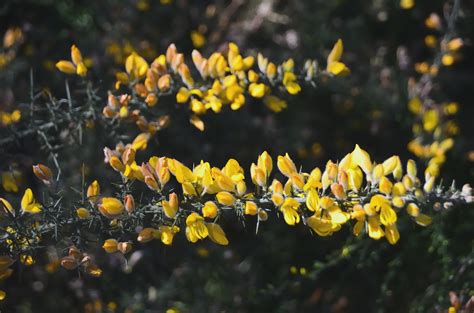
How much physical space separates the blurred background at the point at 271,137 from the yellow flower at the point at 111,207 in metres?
0.48

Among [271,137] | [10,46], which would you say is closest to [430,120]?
[271,137]

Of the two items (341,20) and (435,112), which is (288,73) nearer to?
(435,112)

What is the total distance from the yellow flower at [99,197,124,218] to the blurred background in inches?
18.7

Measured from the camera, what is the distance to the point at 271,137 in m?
2.46

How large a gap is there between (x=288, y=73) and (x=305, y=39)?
0.94m

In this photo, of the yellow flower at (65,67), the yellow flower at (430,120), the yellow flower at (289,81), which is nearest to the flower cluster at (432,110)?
the yellow flower at (430,120)

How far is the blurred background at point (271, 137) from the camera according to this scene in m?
1.95

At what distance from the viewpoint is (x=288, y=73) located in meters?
1.67

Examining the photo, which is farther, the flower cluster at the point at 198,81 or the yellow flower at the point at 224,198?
the flower cluster at the point at 198,81

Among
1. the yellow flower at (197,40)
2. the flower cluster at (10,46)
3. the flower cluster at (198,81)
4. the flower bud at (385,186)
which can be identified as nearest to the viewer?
the flower bud at (385,186)

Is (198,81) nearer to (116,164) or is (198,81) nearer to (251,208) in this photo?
(116,164)

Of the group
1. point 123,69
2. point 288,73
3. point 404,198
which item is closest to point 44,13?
point 123,69

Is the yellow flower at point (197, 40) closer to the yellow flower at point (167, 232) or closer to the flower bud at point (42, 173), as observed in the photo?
the flower bud at point (42, 173)

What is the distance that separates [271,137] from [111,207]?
1.31 meters
